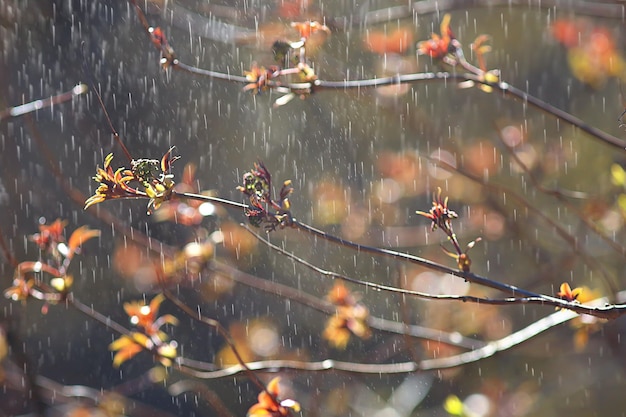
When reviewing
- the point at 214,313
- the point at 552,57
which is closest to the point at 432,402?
the point at 214,313

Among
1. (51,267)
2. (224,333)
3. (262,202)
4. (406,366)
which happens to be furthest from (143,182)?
(406,366)

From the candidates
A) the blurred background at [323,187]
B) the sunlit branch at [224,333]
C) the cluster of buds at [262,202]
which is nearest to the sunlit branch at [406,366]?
the sunlit branch at [224,333]

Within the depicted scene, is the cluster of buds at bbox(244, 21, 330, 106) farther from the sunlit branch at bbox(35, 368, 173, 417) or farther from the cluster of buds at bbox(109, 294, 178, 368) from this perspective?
the sunlit branch at bbox(35, 368, 173, 417)

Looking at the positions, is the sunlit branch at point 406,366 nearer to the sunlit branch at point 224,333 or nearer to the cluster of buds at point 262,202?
the sunlit branch at point 224,333

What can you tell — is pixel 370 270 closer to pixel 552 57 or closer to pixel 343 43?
pixel 343 43

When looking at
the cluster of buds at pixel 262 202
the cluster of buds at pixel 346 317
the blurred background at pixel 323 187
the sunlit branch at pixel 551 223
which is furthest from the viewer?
the blurred background at pixel 323 187

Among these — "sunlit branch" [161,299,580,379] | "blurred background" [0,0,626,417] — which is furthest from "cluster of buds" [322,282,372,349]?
"blurred background" [0,0,626,417]
